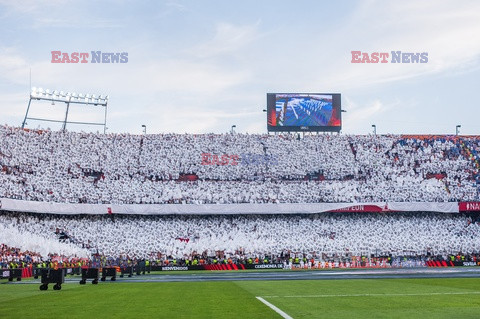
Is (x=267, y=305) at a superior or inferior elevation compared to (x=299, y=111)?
inferior

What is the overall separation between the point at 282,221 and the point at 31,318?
174 ft

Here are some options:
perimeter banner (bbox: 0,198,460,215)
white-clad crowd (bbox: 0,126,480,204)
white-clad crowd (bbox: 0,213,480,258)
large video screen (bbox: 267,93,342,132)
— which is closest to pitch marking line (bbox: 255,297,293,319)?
white-clad crowd (bbox: 0,213,480,258)

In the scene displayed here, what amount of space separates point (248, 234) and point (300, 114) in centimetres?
2136

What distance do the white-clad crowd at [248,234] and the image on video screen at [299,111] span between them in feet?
50.2

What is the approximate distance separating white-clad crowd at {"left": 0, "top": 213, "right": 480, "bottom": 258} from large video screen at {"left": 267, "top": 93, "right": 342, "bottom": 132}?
49.0 feet

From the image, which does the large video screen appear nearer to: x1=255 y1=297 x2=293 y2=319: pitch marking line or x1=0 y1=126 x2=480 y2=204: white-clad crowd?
x1=0 y1=126 x2=480 y2=204: white-clad crowd

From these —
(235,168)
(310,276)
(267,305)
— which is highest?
(235,168)

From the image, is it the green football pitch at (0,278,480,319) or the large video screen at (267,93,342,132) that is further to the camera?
the large video screen at (267,93,342,132)

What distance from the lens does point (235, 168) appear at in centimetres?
7419

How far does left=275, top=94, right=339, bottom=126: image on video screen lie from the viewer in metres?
79.2

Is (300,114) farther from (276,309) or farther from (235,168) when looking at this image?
(276,309)

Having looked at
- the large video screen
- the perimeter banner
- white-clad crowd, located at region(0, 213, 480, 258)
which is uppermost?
the large video screen

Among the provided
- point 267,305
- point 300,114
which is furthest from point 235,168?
point 267,305

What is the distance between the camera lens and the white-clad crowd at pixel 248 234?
60.2 metres
